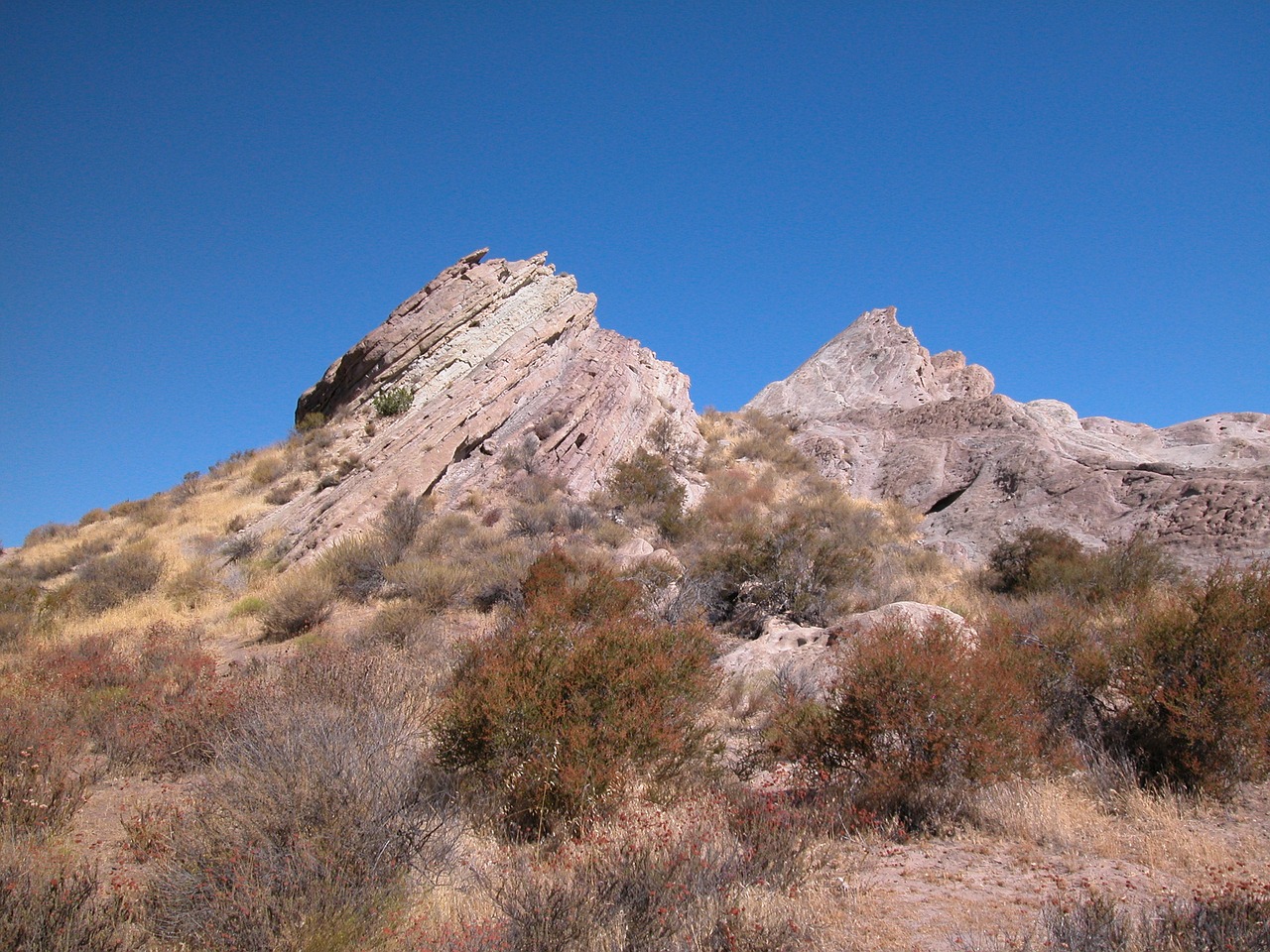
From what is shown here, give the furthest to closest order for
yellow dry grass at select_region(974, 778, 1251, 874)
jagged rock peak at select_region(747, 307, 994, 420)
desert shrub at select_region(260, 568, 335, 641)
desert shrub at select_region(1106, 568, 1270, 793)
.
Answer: jagged rock peak at select_region(747, 307, 994, 420), desert shrub at select_region(260, 568, 335, 641), desert shrub at select_region(1106, 568, 1270, 793), yellow dry grass at select_region(974, 778, 1251, 874)

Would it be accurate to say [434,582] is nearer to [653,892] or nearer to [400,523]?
[400,523]

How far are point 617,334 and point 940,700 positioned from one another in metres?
20.6

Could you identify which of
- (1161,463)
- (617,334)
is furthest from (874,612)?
(617,334)

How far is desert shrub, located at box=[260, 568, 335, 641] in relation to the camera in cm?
1029

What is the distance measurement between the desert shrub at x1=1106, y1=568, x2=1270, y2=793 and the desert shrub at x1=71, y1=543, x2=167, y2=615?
14.7 m

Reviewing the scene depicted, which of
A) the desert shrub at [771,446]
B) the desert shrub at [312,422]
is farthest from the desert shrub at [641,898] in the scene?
the desert shrub at [312,422]

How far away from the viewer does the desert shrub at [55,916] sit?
2.68 m

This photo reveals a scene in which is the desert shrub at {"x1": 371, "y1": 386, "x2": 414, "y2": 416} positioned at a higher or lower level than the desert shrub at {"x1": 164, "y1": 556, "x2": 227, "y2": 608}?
higher

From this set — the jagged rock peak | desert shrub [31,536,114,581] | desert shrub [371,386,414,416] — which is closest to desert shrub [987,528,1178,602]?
the jagged rock peak

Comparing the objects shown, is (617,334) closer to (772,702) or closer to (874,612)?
(874,612)

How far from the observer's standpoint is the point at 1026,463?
60.1ft

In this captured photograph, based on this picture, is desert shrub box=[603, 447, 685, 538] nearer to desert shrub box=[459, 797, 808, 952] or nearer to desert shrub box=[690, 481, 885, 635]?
desert shrub box=[690, 481, 885, 635]

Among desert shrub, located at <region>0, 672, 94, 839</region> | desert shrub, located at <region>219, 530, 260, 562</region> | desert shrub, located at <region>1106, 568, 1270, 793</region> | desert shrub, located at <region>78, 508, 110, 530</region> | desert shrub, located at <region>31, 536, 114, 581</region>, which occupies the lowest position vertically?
desert shrub, located at <region>1106, 568, 1270, 793</region>

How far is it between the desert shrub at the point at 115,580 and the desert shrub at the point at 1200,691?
1468 centimetres
